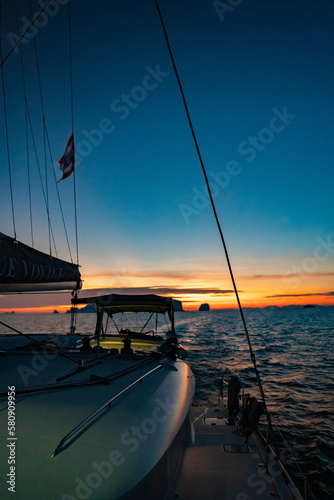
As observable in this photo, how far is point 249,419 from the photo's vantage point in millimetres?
6008

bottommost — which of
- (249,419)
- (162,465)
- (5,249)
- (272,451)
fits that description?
(272,451)

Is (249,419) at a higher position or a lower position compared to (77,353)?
lower

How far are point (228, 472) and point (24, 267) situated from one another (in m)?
5.80

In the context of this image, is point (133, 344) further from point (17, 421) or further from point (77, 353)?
point (17, 421)

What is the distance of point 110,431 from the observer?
11.1ft

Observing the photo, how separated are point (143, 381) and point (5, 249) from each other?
3832 millimetres

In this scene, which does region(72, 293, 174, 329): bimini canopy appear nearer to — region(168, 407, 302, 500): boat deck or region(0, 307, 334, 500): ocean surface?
region(168, 407, 302, 500): boat deck

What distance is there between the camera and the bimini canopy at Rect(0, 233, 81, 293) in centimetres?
559

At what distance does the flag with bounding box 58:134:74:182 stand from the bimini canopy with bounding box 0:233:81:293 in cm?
614

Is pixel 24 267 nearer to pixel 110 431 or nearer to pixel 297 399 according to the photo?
pixel 110 431

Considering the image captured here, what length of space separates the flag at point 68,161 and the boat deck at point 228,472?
11456 mm

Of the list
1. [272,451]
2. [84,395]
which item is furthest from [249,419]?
[84,395]

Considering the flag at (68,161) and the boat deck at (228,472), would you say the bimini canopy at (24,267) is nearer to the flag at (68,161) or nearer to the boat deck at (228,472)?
the boat deck at (228,472)

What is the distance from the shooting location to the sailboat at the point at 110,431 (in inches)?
109
